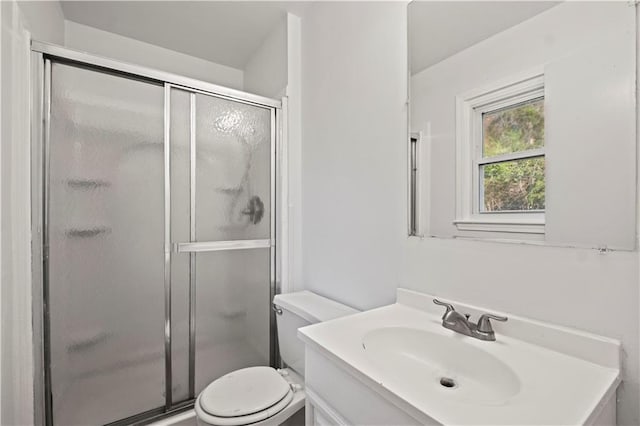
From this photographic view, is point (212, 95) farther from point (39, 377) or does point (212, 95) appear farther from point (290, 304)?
point (39, 377)

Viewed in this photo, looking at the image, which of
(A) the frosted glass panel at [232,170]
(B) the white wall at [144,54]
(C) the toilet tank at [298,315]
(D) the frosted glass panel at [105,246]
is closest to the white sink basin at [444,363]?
(C) the toilet tank at [298,315]

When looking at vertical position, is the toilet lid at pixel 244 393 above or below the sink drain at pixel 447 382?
below

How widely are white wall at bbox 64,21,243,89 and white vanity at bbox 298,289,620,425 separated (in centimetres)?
232

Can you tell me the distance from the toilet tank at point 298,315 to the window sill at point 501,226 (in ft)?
2.13

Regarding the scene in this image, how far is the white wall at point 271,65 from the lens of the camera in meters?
1.94

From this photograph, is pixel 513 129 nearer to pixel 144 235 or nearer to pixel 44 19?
pixel 144 235

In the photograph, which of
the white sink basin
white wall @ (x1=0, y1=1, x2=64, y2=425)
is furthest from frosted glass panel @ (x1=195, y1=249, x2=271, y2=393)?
the white sink basin

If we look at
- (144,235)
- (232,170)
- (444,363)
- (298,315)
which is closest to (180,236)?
(144,235)

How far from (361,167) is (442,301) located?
2.24ft

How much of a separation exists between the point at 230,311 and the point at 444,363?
4.04 ft

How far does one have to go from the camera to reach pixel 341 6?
5.13ft

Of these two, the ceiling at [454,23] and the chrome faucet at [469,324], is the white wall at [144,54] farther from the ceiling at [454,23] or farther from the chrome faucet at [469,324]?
the chrome faucet at [469,324]

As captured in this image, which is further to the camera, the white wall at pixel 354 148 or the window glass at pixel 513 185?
the white wall at pixel 354 148

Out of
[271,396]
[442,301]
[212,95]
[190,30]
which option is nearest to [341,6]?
[212,95]
